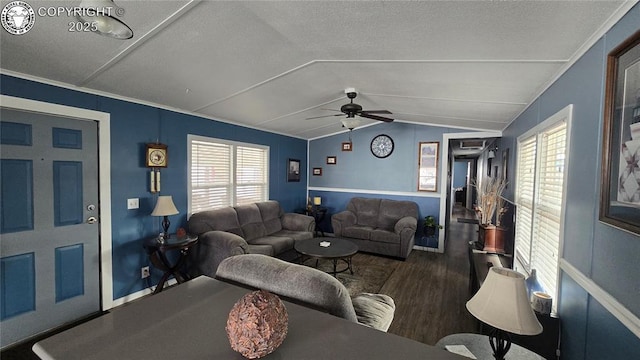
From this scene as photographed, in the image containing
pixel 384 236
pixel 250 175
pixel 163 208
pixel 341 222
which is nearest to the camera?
pixel 163 208

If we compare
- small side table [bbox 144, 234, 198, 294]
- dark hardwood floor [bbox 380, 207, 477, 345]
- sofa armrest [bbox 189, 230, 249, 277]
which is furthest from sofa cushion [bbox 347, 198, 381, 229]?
small side table [bbox 144, 234, 198, 294]

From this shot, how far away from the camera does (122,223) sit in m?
2.97

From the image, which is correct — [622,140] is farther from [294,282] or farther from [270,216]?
[270,216]

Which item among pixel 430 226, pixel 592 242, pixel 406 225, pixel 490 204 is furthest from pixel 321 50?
pixel 430 226

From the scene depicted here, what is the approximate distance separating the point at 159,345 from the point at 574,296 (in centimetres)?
213

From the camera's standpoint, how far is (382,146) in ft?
18.3

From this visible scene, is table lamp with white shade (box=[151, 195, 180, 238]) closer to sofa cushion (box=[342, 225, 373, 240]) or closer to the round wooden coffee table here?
the round wooden coffee table

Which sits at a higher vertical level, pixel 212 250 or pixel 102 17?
pixel 102 17

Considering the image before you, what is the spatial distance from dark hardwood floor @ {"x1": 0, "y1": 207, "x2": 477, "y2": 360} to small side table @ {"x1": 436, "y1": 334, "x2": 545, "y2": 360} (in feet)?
2.94

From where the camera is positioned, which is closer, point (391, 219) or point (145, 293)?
point (145, 293)

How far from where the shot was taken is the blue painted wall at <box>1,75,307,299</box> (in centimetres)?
255

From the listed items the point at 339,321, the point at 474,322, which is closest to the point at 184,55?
the point at 339,321

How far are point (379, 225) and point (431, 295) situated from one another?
1981 mm

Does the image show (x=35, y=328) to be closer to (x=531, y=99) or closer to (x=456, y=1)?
(x=456, y=1)
